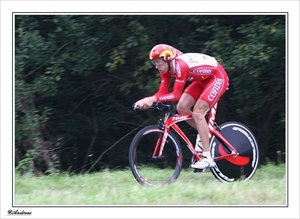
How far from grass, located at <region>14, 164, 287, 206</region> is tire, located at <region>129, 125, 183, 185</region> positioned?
176mm

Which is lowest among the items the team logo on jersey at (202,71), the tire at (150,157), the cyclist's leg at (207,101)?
the tire at (150,157)

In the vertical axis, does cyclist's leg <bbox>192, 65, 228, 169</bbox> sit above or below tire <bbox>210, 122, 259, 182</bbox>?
above

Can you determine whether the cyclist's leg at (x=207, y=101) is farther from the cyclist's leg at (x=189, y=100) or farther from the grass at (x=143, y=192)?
the grass at (x=143, y=192)

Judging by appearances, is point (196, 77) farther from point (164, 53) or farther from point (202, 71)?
point (164, 53)

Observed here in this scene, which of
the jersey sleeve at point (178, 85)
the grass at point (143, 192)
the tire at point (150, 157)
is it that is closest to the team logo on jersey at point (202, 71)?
the jersey sleeve at point (178, 85)

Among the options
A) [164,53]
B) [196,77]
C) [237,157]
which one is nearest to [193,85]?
[196,77]

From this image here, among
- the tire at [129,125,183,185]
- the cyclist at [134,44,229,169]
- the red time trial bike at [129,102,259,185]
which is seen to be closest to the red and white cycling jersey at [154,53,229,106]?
the cyclist at [134,44,229,169]

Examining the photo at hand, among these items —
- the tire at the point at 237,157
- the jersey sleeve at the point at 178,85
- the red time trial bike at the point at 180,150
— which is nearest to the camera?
the jersey sleeve at the point at 178,85

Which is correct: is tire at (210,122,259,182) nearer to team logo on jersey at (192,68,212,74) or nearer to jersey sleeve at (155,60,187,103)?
team logo on jersey at (192,68,212,74)

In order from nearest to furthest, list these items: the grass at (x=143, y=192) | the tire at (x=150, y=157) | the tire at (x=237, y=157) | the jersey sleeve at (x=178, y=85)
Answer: the grass at (x=143, y=192) < the jersey sleeve at (x=178, y=85) < the tire at (x=150, y=157) < the tire at (x=237, y=157)

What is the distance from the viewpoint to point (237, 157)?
8.93 metres

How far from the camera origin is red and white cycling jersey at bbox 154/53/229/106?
8.16m

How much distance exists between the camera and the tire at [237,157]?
8.82m

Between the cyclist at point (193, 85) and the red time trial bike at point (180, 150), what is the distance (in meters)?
0.16
